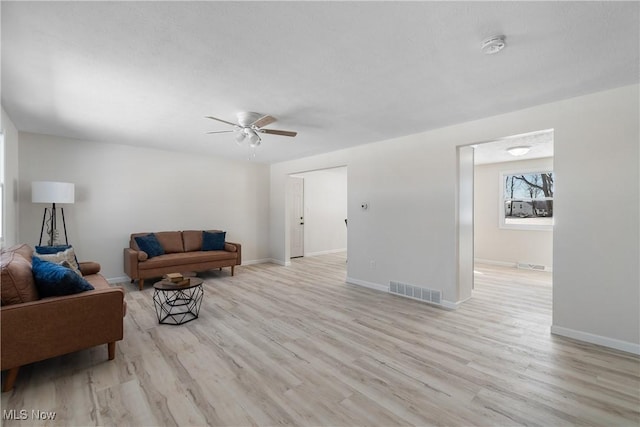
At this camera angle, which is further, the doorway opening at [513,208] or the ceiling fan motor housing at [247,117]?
the doorway opening at [513,208]

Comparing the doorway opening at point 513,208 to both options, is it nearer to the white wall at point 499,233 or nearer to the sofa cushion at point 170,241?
the white wall at point 499,233

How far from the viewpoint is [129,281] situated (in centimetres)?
511

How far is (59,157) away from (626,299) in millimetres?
7497

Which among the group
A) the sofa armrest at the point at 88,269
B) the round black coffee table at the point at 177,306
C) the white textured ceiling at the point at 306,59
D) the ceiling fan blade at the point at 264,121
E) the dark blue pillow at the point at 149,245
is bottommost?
the round black coffee table at the point at 177,306

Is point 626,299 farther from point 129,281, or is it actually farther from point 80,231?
point 80,231

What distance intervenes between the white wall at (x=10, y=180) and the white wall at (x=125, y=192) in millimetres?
342

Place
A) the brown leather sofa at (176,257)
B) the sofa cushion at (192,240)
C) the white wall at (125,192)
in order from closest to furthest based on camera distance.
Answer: the white wall at (125,192), the brown leather sofa at (176,257), the sofa cushion at (192,240)

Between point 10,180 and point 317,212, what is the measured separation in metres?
6.15

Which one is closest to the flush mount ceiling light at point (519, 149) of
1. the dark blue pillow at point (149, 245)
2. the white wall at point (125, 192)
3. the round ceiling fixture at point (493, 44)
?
the round ceiling fixture at point (493, 44)

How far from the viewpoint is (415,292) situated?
13.6 ft

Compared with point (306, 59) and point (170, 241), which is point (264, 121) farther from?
point (170, 241)

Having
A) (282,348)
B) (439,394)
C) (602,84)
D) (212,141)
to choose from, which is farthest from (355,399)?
(212,141)

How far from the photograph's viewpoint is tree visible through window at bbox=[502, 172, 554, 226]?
19.9 feet

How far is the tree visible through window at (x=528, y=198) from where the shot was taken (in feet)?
19.9
